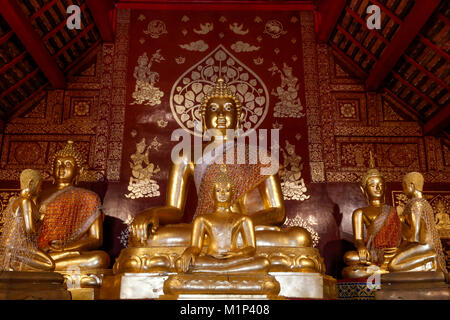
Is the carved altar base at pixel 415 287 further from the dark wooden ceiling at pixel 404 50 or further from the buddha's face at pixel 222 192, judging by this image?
the dark wooden ceiling at pixel 404 50

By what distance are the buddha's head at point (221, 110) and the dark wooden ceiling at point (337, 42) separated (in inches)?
52.4

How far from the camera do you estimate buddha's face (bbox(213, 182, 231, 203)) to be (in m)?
3.27

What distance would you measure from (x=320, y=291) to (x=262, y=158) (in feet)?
4.22

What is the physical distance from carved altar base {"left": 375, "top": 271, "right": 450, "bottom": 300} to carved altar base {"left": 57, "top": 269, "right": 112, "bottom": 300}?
1821 mm

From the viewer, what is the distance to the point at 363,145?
4.77m

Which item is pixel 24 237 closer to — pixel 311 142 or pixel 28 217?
pixel 28 217

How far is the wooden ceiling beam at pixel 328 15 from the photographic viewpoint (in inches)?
179

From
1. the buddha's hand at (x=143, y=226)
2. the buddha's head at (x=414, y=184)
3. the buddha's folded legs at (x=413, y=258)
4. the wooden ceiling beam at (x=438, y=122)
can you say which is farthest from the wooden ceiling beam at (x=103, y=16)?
the buddha's folded legs at (x=413, y=258)

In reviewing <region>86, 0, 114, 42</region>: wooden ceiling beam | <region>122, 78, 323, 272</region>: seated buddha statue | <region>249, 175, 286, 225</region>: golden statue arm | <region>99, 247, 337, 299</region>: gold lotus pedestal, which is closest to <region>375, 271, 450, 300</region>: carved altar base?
<region>99, 247, 337, 299</region>: gold lotus pedestal

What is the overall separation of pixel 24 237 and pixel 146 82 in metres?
2.26

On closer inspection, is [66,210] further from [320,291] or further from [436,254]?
[436,254]

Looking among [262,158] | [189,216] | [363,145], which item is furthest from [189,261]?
[363,145]

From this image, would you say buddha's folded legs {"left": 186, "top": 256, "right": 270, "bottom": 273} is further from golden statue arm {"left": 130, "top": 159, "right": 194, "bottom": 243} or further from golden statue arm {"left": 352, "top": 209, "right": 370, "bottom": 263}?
golden statue arm {"left": 352, "top": 209, "right": 370, "bottom": 263}

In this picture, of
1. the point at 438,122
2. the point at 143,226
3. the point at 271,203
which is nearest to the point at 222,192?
the point at 143,226
